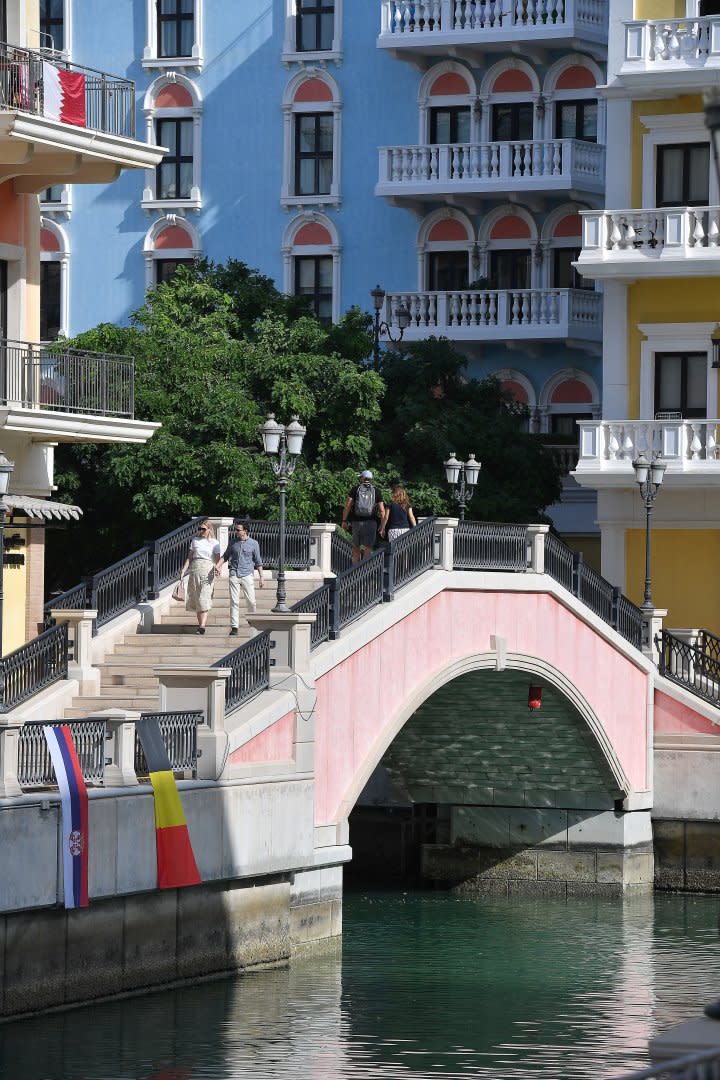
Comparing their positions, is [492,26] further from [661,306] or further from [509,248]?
[661,306]

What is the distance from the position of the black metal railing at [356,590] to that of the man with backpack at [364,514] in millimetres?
1770

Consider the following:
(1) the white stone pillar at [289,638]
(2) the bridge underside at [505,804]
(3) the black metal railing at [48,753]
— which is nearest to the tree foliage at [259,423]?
(2) the bridge underside at [505,804]

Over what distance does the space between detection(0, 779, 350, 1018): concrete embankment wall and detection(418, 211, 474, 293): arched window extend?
2195 cm

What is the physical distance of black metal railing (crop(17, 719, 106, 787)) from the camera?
23578mm

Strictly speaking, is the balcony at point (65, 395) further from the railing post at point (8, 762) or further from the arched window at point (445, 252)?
the arched window at point (445, 252)

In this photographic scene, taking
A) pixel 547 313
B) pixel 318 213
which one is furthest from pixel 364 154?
pixel 547 313

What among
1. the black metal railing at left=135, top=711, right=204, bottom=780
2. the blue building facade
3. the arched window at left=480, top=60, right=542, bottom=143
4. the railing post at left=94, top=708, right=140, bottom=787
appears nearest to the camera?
the railing post at left=94, top=708, right=140, bottom=787

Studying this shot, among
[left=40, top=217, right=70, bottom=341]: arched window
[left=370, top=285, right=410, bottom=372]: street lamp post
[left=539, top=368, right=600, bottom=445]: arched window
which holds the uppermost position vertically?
[left=40, top=217, right=70, bottom=341]: arched window

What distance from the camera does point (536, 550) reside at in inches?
1353

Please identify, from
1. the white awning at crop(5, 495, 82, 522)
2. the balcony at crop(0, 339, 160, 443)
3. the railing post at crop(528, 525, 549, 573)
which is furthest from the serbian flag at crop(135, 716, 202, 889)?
the railing post at crop(528, 525, 549, 573)

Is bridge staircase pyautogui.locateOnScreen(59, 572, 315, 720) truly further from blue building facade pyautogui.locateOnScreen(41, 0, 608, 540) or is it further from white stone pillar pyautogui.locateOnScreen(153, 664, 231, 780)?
blue building facade pyautogui.locateOnScreen(41, 0, 608, 540)

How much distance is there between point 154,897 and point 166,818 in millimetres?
809

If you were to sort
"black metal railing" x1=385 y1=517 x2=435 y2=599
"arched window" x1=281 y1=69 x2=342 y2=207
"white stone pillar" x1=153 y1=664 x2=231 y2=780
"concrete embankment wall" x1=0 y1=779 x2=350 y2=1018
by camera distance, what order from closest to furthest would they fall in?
1. "concrete embankment wall" x1=0 y1=779 x2=350 y2=1018
2. "white stone pillar" x1=153 y1=664 x2=231 y2=780
3. "black metal railing" x1=385 y1=517 x2=435 y2=599
4. "arched window" x1=281 y1=69 x2=342 y2=207

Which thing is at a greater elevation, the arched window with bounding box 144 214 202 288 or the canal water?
the arched window with bounding box 144 214 202 288
